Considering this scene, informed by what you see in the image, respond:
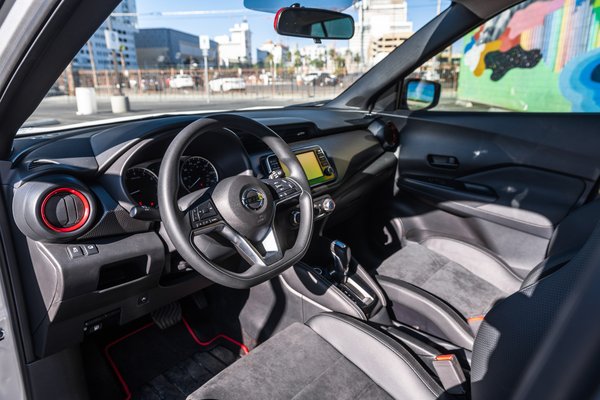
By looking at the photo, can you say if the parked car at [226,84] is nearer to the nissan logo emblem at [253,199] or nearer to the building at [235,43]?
the building at [235,43]

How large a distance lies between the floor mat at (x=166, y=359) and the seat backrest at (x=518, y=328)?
149 centimetres

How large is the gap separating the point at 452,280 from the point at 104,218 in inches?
73.4

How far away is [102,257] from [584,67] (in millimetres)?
8312

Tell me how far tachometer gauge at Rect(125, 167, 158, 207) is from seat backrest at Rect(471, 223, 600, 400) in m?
1.23

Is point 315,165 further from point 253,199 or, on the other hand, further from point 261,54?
point 261,54

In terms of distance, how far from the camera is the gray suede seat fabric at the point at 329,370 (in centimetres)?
150

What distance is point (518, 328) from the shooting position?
3.47 ft

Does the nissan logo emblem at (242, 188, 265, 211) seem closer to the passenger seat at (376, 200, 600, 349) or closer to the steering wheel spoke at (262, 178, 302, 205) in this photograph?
the steering wheel spoke at (262, 178, 302, 205)

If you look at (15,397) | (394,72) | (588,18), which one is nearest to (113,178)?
(15,397)

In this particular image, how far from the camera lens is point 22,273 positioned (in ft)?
4.84

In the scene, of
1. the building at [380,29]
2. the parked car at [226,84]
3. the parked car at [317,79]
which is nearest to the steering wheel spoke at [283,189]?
the building at [380,29]

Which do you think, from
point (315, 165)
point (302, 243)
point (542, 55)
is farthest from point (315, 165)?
point (542, 55)

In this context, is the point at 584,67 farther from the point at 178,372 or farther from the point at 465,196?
the point at 178,372

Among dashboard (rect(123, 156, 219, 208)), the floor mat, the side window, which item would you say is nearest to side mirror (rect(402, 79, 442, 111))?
dashboard (rect(123, 156, 219, 208))
